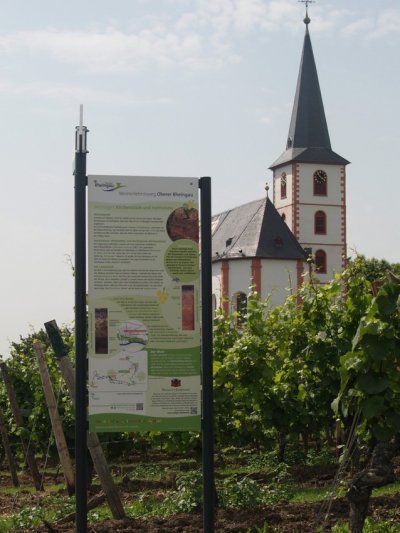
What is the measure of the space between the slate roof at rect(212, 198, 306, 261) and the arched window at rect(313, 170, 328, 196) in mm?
5666

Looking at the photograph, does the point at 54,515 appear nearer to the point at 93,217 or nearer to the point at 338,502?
the point at 338,502

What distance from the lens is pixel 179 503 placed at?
7.62m

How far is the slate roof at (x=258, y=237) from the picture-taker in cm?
6209

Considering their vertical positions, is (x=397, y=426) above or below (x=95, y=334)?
below

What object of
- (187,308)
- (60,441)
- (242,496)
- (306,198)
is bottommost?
(242,496)

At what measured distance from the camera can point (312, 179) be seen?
227 ft

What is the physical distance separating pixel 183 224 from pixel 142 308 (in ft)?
2.09

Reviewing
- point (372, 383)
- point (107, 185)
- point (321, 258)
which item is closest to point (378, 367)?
point (372, 383)

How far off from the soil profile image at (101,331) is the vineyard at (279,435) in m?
1.63

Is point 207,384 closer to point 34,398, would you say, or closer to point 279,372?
point 279,372

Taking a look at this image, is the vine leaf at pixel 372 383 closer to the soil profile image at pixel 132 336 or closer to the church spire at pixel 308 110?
the soil profile image at pixel 132 336

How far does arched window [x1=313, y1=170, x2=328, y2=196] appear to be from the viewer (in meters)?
69.1

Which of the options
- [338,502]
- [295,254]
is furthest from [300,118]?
[338,502]

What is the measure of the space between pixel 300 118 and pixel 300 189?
5.44m
